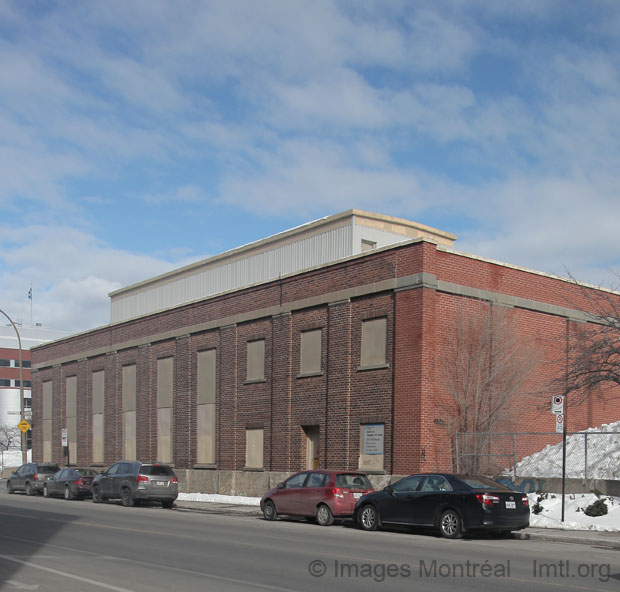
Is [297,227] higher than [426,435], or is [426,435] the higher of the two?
[297,227]

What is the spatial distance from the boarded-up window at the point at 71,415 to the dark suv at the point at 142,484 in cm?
1970

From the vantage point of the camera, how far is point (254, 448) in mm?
34469

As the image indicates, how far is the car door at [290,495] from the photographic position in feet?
74.2

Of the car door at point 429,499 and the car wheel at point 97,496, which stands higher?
the car door at point 429,499

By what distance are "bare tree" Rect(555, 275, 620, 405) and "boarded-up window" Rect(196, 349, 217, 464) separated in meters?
15.2

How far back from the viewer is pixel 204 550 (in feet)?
49.4

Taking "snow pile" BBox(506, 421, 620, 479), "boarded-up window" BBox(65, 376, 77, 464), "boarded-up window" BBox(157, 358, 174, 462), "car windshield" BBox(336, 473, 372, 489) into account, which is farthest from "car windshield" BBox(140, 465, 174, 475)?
"boarded-up window" BBox(65, 376, 77, 464)

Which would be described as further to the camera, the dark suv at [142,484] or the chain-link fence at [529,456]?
the dark suv at [142,484]

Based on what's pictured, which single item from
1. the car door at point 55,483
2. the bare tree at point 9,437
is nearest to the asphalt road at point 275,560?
the car door at point 55,483

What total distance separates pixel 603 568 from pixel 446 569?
2.63 meters

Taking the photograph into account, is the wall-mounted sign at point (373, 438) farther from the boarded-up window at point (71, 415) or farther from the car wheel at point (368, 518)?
the boarded-up window at point (71, 415)

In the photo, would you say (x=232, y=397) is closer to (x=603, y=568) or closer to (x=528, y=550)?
(x=528, y=550)

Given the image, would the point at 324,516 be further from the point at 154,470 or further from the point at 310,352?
the point at 310,352

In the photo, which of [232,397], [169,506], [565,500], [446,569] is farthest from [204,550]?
[232,397]
